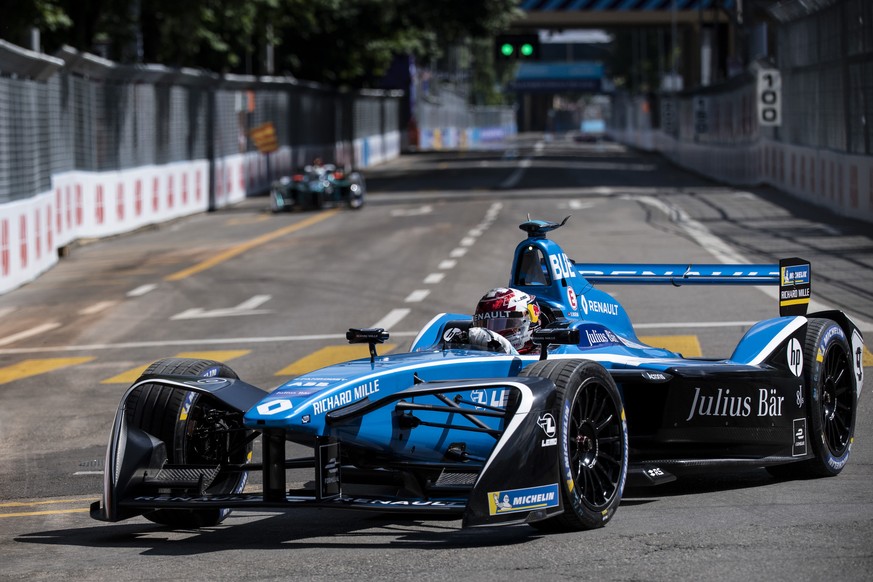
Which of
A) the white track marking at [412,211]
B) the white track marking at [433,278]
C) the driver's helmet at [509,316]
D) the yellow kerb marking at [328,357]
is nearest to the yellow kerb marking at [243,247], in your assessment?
the white track marking at [412,211]

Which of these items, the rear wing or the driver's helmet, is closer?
the driver's helmet

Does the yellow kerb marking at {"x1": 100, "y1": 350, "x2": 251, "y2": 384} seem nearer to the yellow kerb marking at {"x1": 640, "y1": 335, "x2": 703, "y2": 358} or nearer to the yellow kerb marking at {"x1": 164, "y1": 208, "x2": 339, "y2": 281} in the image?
the yellow kerb marking at {"x1": 640, "y1": 335, "x2": 703, "y2": 358}

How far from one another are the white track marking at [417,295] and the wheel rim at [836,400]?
10576 mm

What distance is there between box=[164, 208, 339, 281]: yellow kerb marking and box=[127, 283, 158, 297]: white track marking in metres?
0.89

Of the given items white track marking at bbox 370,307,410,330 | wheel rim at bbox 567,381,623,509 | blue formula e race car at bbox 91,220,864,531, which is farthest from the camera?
white track marking at bbox 370,307,410,330

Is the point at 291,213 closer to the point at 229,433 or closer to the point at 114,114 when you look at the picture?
the point at 114,114

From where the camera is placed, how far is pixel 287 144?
59.2m

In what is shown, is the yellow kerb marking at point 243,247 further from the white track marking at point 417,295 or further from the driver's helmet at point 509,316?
the driver's helmet at point 509,316

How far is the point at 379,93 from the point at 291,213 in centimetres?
5308

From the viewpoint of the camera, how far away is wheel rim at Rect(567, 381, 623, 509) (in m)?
7.68

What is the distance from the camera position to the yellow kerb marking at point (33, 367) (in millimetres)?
15491

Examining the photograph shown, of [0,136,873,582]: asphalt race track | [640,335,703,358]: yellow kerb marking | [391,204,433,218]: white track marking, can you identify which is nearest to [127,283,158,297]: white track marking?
[0,136,873,582]: asphalt race track

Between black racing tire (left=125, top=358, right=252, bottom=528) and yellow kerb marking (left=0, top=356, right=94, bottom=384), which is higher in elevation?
black racing tire (left=125, top=358, right=252, bottom=528)

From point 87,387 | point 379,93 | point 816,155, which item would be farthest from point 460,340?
point 379,93
